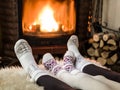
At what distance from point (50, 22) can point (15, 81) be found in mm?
950

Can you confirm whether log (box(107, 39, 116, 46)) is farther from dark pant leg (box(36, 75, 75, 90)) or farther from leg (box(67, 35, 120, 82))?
dark pant leg (box(36, 75, 75, 90))

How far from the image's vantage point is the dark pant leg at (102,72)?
1.58m

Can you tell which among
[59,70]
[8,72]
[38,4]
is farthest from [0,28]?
[59,70]

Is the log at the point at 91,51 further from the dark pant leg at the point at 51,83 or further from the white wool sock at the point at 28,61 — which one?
the dark pant leg at the point at 51,83

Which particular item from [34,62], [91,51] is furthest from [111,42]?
[34,62]

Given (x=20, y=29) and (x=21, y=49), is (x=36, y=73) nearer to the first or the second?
(x=21, y=49)

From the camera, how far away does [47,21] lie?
2.42 meters

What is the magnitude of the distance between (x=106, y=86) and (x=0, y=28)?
1.30 meters

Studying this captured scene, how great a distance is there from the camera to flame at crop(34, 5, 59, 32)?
2393 mm

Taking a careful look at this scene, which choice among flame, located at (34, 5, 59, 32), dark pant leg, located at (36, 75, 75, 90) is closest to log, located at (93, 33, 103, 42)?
flame, located at (34, 5, 59, 32)

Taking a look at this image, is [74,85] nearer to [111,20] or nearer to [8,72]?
[8,72]

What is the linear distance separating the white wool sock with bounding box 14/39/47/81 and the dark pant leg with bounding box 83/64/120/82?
274 millimetres

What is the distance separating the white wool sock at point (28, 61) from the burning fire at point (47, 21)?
0.61 meters

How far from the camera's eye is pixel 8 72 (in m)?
1.74
